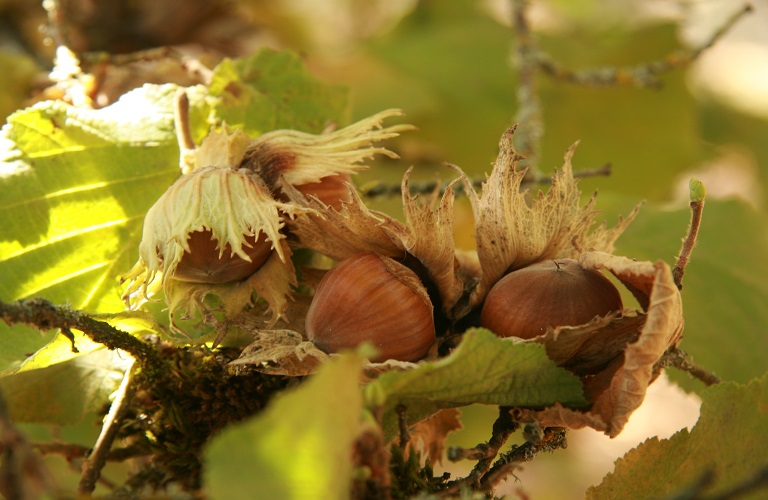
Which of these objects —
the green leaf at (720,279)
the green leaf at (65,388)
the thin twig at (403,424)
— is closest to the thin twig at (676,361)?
the thin twig at (403,424)

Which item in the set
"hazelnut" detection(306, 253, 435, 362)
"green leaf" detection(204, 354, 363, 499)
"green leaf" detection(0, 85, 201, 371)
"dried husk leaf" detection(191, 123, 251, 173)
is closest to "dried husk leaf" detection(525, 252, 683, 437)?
"hazelnut" detection(306, 253, 435, 362)

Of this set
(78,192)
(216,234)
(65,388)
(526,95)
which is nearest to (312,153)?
(216,234)

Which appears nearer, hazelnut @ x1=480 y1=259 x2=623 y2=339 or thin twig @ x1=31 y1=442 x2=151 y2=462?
hazelnut @ x1=480 y1=259 x2=623 y2=339

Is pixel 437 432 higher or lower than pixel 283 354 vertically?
lower

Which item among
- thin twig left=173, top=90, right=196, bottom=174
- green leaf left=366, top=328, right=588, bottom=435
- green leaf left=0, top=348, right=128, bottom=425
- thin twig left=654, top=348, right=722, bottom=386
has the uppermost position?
thin twig left=173, top=90, right=196, bottom=174

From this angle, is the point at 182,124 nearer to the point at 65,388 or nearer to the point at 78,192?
the point at 78,192

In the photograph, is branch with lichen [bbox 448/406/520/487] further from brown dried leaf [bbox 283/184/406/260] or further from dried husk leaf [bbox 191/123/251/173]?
dried husk leaf [bbox 191/123/251/173]

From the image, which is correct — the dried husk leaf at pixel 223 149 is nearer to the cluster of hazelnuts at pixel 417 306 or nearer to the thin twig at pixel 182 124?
the thin twig at pixel 182 124
